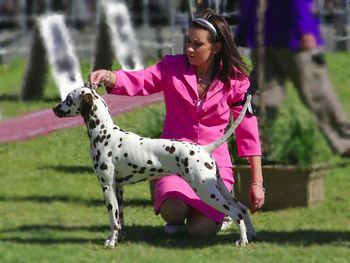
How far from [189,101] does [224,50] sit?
0.31 m

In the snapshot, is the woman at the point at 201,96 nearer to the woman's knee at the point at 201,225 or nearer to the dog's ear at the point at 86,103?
the woman's knee at the point at 201,225

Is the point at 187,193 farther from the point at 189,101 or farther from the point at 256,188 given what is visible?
the point at 189,101

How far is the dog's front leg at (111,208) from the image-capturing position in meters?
5.38

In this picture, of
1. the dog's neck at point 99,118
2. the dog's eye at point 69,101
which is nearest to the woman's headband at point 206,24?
the dog's neck at point 99,118

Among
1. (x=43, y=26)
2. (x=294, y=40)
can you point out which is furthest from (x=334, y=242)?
(x=43, y=26)

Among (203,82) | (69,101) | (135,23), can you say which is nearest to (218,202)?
(203,82)

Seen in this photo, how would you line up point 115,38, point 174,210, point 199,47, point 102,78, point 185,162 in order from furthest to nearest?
point 115,38 < point 174,210 < point 199,47 < point 102,78 < point 185,162

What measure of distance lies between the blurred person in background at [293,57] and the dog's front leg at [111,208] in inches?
79.5

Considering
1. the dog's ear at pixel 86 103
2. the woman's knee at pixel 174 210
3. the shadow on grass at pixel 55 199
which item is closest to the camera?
the dog's ear at pixel 86 103

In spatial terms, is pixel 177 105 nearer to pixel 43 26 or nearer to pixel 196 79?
pixel 196 79

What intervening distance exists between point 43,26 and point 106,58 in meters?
0.76

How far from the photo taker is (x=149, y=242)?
5.54 metres

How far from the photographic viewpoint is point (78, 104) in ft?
17.7

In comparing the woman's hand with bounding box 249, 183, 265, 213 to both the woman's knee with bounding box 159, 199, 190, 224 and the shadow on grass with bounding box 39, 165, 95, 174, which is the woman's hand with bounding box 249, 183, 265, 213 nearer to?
the woman's knee with bounding box 159, 199, 190, 224
